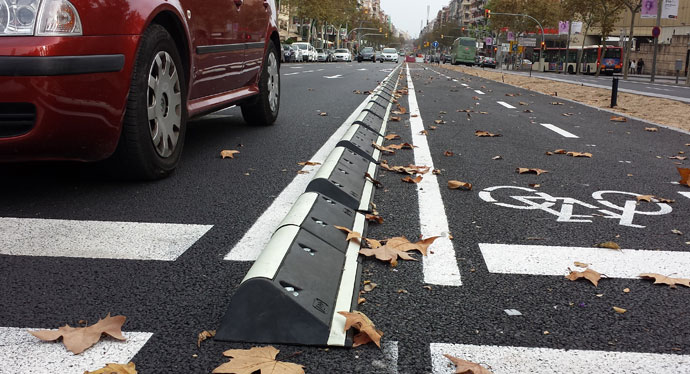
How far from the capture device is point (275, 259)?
2.38 m

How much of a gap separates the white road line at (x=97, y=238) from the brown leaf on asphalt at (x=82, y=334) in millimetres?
747

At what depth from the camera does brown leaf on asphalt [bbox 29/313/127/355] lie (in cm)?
201

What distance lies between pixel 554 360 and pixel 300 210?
57.4 inches

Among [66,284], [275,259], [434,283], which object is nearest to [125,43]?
[66,284]

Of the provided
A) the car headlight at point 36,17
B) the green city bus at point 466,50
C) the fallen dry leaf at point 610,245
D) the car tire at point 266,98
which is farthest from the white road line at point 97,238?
the green city bus at point 466,50

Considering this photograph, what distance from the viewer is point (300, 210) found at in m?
3.11

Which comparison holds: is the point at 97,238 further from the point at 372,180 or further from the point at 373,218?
the point at 372,180

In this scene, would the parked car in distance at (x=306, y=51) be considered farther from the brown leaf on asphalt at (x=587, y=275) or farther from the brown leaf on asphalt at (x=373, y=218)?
the brown leaf on asphalt at (x=587, y=275)

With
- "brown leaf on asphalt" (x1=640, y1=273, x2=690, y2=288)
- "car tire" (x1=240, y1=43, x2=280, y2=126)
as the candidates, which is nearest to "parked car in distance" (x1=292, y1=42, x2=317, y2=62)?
"car tire" (x1=240, y1=43, x2=280, y2=126)

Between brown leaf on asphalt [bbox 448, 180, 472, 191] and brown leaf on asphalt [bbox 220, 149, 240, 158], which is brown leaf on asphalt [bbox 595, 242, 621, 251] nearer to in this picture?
brown leaf on asphalt [bbox 448, 180, 472, 191]

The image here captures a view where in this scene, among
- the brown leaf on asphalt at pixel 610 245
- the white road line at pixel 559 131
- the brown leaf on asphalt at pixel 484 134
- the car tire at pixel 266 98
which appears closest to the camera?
the brown leaf on asphalt at pixel 610 245

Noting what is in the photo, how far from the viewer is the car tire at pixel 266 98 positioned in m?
7.16

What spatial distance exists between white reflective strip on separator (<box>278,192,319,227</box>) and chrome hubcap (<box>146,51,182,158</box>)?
52.8 inches

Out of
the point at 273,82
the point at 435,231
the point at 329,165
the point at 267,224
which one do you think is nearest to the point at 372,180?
the point at 329,165
